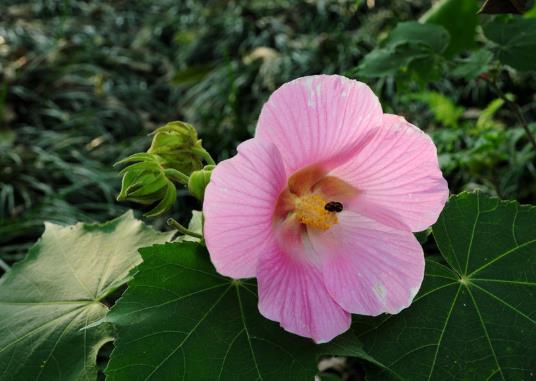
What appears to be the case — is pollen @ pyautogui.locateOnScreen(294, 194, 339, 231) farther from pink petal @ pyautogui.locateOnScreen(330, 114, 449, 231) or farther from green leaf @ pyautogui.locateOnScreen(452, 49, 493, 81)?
green leaf @ pyautogui.locateOnScreen(452, 49, 493, 81)

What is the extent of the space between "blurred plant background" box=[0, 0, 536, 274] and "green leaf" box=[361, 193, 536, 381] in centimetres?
47

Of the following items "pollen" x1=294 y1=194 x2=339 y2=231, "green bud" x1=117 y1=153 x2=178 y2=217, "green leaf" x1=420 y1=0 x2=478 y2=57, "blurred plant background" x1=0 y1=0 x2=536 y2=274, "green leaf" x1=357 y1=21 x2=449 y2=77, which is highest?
"green bud" x1=117 y1=153 x2=178 y2=217

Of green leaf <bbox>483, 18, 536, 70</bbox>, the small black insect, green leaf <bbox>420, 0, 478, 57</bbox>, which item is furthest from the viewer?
green leaf <bbox>420, 0, 478, 57</bbox>

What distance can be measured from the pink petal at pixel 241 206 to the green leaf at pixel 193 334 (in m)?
0.08

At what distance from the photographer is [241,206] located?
0.60m

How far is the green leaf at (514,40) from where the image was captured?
3.54ft

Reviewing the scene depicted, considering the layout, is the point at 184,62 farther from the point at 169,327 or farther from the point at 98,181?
the point at 169,327

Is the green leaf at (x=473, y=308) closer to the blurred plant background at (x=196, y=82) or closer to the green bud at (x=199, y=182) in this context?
the green bud at (x=199, y=182)

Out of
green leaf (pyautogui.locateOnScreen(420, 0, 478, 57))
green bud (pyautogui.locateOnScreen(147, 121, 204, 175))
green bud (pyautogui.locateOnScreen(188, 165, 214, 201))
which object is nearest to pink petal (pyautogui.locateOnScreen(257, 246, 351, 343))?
green bud (pyautogui.locateOnScreen(188, 165, 214, 201))

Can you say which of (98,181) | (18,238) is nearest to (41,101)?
(98,181)

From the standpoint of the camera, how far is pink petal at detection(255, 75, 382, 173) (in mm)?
621

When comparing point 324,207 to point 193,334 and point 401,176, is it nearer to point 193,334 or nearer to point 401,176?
point 401,176

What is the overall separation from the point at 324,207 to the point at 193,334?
0.21m

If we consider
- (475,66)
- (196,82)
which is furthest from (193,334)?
(196,82)
